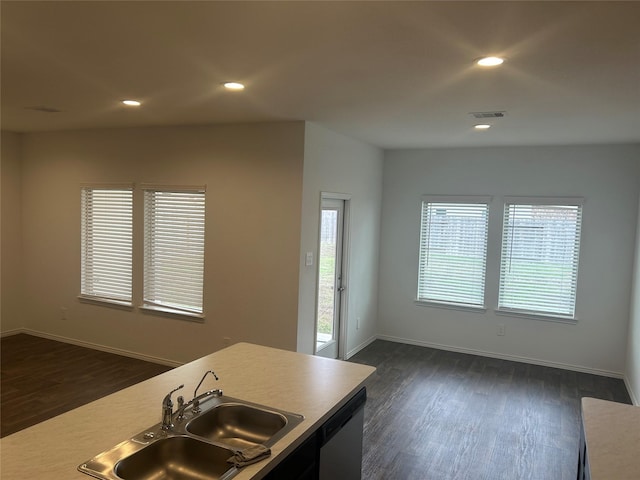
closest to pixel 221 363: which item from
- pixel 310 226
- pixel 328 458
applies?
pixel 328 458

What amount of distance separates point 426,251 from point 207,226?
10.0 ft

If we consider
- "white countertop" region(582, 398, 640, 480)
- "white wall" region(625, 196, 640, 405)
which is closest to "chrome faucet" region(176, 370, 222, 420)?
"white countertop" region(582, 398, 640, 480)

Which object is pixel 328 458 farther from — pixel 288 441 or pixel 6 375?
pixel 6 375

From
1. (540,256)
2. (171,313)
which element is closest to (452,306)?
(540,256)

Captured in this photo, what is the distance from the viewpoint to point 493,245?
20.0 ft

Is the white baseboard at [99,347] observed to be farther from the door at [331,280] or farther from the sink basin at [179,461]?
the sink basin at [179,461]

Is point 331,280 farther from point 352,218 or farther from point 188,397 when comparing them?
point 188,397

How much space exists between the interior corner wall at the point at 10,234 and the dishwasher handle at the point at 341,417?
5.83 m

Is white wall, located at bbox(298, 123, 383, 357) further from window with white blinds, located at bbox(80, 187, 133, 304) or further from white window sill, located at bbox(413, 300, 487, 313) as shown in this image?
window with white blinds, located at bbox(80, 187, 133, 304)

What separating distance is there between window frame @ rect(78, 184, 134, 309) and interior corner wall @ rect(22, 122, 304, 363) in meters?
0.08

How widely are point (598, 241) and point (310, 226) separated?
3464mm

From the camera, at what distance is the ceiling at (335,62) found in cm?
210

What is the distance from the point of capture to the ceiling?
210 cm

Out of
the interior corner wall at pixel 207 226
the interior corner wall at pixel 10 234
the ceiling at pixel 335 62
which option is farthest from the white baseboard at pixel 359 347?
the interior corner wall at pixel 10 234
